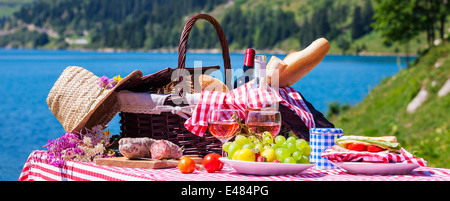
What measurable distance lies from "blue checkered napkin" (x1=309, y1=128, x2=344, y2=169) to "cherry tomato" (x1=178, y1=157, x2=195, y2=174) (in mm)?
603

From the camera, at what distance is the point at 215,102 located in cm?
322

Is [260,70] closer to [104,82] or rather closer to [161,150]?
[161,150]

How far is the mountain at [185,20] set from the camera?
86000mm

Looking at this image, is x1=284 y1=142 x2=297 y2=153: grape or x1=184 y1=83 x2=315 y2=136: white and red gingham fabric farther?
x1=184 y1=83 x2=315 y2=136: white and red gingham fabric

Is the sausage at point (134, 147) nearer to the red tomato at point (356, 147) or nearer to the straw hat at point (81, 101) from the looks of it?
the straw hat at point (81, 101)

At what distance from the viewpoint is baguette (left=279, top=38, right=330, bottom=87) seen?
11.7 feet

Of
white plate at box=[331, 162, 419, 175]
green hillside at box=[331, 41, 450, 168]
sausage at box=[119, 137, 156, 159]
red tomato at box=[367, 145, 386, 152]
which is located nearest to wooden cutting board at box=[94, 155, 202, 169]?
sausage at box=[119, 137, 156, 159]

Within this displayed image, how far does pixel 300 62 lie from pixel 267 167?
3.72 ft

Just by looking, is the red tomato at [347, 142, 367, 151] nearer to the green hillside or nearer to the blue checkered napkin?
the blue checkered napkin

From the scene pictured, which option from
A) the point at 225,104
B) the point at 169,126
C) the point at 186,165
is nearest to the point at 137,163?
the point at 186,165

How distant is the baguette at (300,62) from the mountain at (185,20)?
72.3m

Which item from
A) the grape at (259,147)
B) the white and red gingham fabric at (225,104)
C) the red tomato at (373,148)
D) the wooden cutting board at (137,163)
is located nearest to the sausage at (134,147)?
the wooden cutting board at (137,163)
